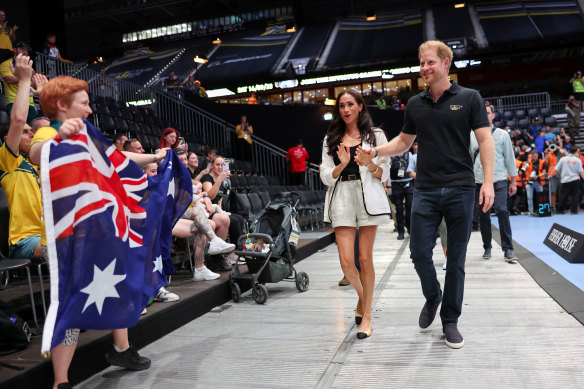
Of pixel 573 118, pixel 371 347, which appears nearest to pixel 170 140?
pixel 371 347

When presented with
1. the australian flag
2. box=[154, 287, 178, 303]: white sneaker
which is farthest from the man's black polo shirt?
box=[154, 287, 178, 303]: white sneaker

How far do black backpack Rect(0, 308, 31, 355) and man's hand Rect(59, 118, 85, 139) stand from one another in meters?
1.05

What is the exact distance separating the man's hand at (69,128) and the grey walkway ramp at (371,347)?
4.14ft

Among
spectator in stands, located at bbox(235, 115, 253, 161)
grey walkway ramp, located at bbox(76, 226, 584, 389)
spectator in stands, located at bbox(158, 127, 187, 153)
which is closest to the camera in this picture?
grey walkway ramp, located at bbox(76, 226, 584, 389)

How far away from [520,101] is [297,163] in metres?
12.2

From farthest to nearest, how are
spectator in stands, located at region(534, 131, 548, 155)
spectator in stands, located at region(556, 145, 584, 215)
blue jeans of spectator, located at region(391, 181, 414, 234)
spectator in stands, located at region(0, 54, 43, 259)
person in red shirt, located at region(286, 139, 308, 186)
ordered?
1. spectator in stands, located at region(534, 131, 548, 155)
2. person in red shirt, located at region(286, 139, 308, 186)
3. spectator in stands, located at region(556, 145, 584, 215)
4. blue jeans of spectator, located at region(391, 181, 414, 234)
5. spectator in stands, located at region(0, 54, 43, 259)

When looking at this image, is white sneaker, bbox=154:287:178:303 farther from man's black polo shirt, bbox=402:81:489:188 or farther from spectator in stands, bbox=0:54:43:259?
man's black polo shirt, bbox=402:81:489:188

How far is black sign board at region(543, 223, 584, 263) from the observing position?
189 inches

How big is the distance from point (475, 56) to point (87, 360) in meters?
19.0

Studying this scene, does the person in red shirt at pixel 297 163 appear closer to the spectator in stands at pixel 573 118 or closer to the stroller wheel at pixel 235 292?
the stroller wheel at pixel 235 292

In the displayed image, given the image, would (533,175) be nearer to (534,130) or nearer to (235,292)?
(534,130)

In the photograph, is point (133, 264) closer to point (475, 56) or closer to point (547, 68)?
point (475, 56)

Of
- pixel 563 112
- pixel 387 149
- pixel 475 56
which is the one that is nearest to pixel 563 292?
pixel 387 149

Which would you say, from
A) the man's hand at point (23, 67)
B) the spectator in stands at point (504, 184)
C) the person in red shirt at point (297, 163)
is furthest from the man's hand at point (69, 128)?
the person in red shirt at point (297, 163)
